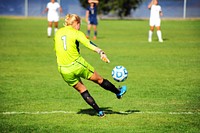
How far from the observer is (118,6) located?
183 ft

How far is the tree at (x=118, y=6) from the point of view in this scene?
5572 cm

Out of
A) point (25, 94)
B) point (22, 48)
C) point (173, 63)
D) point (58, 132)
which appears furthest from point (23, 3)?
point (58, 132)

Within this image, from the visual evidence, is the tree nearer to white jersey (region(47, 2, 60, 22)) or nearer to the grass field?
white jersey (region(47, 2, 60, 22))

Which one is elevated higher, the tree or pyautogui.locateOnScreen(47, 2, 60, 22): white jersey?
the tree

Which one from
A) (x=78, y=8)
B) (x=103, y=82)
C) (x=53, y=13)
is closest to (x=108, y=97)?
(x=103, y=82)

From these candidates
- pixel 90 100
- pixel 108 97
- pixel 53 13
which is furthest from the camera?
pixel 53 13

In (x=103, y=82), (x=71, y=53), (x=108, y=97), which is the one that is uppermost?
(x=71, y=53)

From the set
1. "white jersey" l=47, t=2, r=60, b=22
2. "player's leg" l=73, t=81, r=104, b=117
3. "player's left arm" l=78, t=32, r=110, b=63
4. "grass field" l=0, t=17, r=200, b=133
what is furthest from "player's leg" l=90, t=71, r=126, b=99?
"white jersey" l=47, t=2, r=60, b=22

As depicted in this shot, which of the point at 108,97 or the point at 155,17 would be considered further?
the point at 155,17

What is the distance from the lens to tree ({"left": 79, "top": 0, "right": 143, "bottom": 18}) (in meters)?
55.7

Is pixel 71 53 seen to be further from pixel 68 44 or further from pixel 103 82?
pixel 103 82

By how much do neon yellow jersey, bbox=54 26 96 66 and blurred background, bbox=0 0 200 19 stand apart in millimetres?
50820

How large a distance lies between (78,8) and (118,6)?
833 centimetres

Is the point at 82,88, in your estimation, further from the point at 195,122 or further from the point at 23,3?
the point at 23,3
